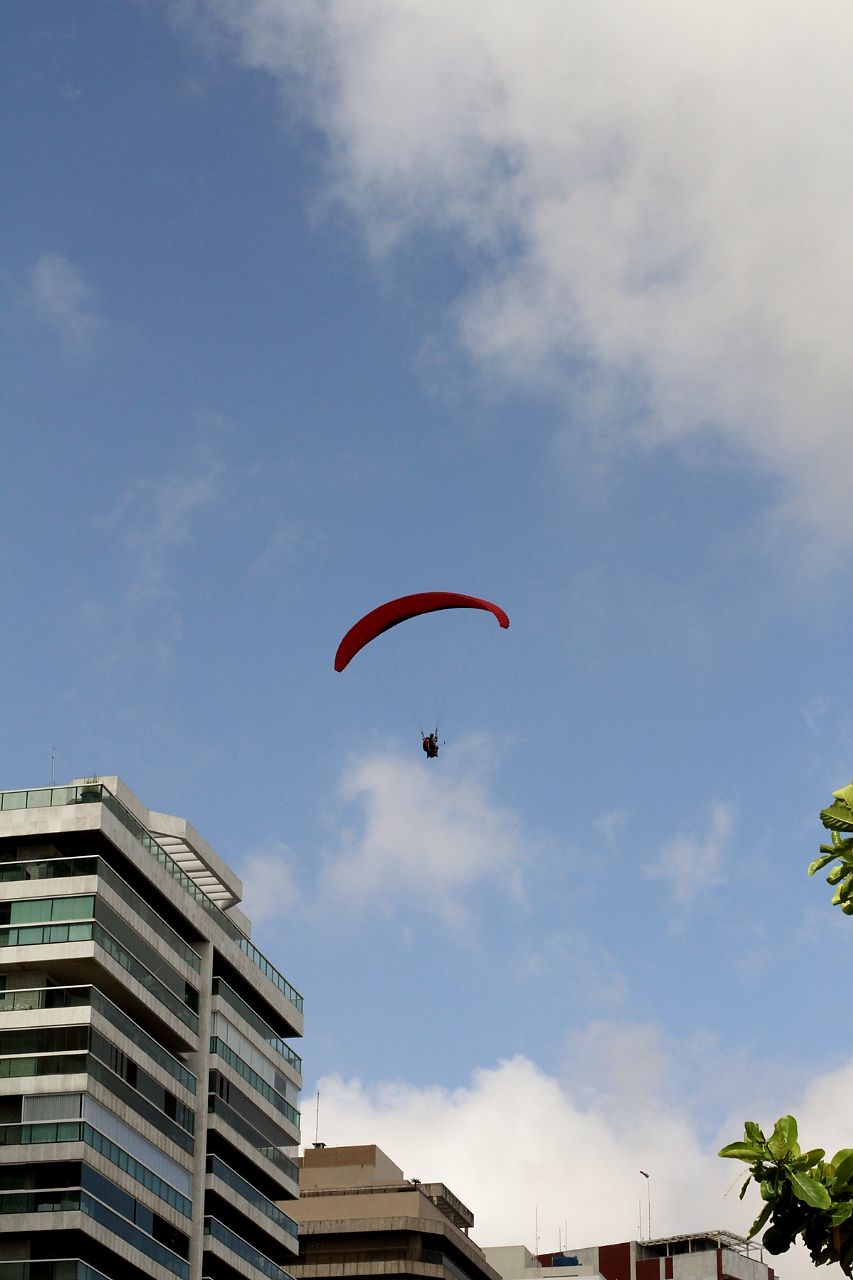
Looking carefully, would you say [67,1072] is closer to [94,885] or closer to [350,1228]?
[94,885]

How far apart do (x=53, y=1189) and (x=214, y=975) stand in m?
24.2

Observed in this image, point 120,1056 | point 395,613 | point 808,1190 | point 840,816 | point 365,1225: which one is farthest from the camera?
point 365,1225

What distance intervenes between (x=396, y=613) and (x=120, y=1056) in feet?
96.3

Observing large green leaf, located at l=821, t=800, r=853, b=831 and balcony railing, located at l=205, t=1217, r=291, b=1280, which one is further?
balcony railing, located at l=205, t=1217, r=291, b=1280

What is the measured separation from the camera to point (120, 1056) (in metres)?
99.0

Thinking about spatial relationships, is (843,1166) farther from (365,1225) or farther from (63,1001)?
(365,1225)

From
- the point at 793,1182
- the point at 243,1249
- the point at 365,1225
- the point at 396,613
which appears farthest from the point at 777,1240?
the point at 365,1225

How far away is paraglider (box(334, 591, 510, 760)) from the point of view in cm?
8444

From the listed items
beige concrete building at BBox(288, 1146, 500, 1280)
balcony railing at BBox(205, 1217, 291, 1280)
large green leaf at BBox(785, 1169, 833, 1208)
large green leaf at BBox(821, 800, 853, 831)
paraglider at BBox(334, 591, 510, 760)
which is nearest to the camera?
large green leaf at BBox(785, 1169, 833, 1208)

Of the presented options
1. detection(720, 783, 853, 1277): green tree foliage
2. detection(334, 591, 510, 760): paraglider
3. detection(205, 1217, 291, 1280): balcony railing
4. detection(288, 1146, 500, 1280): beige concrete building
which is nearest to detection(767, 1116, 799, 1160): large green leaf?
detection(720, 783, 853, 1277): green tree foliage

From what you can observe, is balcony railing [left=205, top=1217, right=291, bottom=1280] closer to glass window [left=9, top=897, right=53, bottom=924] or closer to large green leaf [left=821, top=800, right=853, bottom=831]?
glass window [left=9, top=897, right=53, bottom=924]

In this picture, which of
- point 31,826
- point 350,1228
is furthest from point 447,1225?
point 31,826

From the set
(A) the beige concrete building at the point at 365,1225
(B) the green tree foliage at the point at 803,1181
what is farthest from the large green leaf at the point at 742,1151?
(A) the beige concrete building at the point at 365,1225

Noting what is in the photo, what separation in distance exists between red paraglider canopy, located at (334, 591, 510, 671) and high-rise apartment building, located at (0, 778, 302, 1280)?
69.0 feet
